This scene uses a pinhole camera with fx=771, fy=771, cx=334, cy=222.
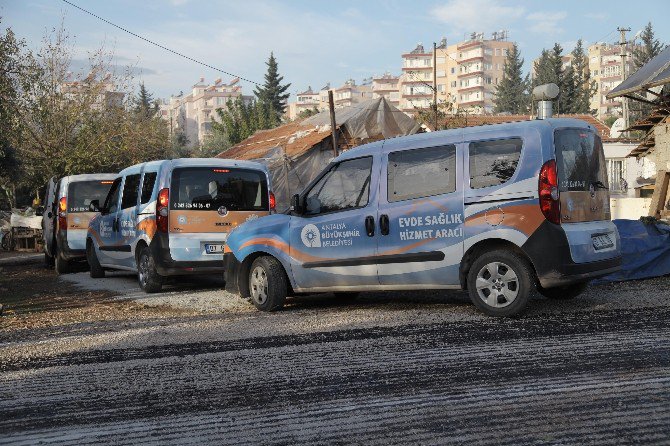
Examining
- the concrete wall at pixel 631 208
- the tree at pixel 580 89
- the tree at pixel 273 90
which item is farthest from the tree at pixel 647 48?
the concrete wall at pixel 631 208

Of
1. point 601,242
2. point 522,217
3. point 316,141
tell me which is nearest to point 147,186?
point 522,217

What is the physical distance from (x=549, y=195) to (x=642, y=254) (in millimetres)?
4179

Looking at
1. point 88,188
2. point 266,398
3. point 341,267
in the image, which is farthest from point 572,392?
point 88,188

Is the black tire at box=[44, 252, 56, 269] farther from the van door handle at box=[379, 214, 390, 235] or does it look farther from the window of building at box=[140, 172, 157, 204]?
the van door handle at box=[379, 214, 390, 235]

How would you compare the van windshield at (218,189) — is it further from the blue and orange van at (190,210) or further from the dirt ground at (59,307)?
the dirt ground at (59,307)

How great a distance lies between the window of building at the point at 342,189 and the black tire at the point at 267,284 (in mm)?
789

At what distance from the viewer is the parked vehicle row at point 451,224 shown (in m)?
7.54

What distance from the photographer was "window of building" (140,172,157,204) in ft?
39.0

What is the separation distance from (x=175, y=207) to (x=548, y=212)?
5930 mm

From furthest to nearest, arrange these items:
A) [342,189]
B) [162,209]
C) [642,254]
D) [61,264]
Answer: [61,264] → [162,209] → [642,254] → [342,189]

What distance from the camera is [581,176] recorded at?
7.81 metres

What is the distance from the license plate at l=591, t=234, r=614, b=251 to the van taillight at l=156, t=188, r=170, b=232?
624 centimetres

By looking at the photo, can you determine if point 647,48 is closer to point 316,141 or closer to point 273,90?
→ point 273,90

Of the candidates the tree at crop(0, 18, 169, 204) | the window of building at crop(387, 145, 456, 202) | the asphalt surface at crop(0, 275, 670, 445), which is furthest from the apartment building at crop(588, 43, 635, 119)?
the asphalt surface at crop(0, 275, 670, 445)
